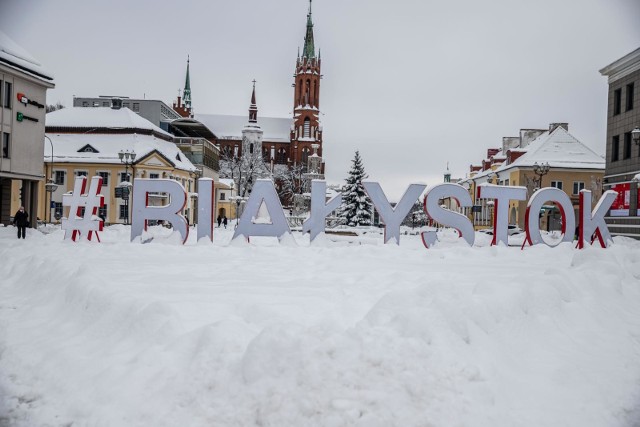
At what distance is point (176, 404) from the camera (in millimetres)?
4887

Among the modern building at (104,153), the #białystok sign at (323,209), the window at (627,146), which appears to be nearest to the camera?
the #białystok sign at (323,209)

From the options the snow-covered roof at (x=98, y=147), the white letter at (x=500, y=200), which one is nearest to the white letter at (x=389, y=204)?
the white letter at (x=500, y=200)

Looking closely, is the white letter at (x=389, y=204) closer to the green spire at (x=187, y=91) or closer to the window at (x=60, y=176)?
the window at (x=60, y=176)

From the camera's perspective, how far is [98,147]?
5897 centimetres

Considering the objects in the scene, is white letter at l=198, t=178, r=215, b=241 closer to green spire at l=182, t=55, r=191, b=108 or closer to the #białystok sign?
the #białystok sign

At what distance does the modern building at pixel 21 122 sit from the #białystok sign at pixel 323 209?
56.3 ft

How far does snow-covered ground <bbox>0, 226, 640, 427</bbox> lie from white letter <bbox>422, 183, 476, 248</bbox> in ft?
31.9

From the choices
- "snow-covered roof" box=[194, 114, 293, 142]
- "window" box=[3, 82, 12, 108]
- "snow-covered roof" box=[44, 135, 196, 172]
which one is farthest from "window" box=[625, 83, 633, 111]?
"snow-covered roof" box=[194, 114, 293, 142]

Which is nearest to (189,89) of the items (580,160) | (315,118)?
(315,118)

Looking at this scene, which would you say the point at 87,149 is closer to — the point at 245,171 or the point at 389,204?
the point at 245,171

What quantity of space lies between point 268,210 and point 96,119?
49.1 metres

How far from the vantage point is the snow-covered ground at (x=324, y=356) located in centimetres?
482

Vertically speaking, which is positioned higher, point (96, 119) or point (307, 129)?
point (307, 129)

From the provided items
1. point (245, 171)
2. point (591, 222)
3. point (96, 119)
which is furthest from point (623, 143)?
point (245, 171)
